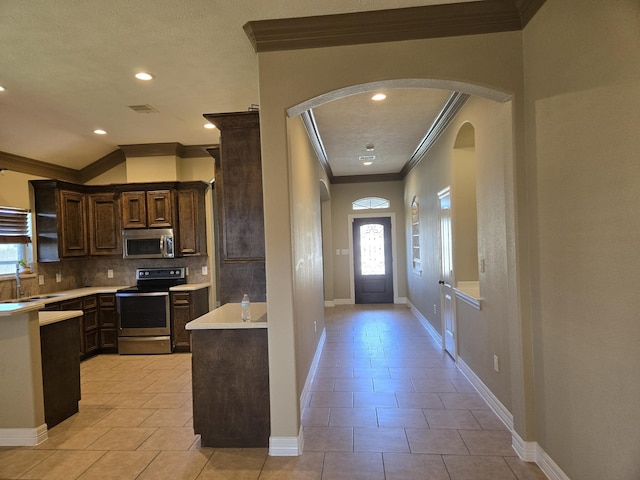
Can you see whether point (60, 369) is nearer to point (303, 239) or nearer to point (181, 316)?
point (181, 316)

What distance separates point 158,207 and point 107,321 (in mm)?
1802

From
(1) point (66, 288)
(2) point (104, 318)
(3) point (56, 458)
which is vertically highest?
(1) point (66, 288)

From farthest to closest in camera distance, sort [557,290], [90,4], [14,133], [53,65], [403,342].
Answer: [403,342] → [14,133] → [53,65] → [90,4] → [557,290]

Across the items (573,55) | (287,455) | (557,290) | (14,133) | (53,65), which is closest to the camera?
(573,55)

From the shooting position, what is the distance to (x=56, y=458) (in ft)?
8.88

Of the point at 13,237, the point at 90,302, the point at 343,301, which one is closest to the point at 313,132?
the point at 90,302

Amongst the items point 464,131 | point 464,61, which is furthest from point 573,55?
point 464,131

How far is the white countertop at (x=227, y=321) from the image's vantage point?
2746mm

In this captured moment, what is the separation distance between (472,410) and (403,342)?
7.27 ft

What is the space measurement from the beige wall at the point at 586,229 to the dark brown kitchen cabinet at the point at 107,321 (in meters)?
5.31

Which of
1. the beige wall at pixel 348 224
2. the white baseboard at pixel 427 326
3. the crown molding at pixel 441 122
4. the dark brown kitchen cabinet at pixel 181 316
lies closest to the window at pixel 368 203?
the beige wall at pixel 348 224

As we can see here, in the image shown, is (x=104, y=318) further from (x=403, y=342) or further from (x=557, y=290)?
(x=557, y=290)

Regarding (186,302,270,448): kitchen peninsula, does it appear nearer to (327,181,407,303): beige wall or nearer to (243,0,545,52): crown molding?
(243,0,545,52): crown molding

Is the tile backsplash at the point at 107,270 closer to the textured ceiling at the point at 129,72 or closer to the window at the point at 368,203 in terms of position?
the textured ceiling at the point at 129,72
